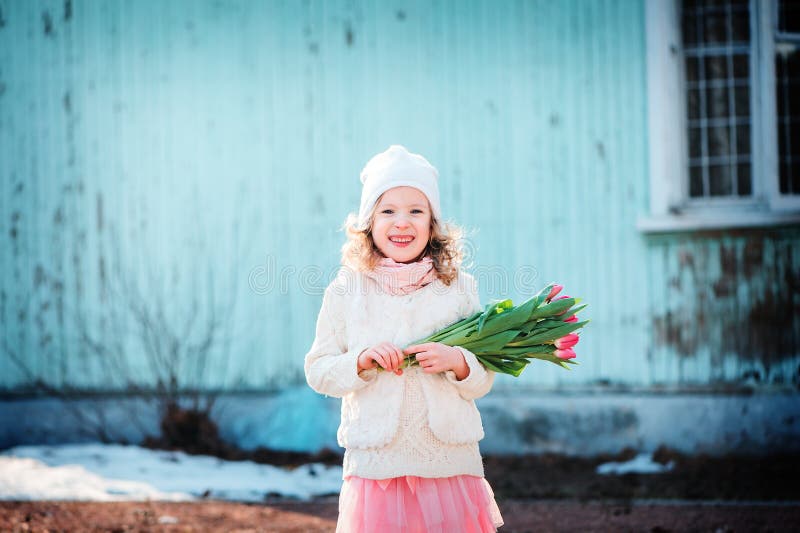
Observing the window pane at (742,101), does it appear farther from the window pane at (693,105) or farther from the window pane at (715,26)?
the window pane at (715,26)

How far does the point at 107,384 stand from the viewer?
740cm

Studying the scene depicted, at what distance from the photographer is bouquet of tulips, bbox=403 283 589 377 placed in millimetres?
2982

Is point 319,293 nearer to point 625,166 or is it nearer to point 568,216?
point 568,216

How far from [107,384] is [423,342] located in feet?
17.0

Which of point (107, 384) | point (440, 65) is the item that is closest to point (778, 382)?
point (440, 65)

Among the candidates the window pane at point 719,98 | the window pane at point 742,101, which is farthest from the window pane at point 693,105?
the window pane at point 742,101

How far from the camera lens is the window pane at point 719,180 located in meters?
7.04

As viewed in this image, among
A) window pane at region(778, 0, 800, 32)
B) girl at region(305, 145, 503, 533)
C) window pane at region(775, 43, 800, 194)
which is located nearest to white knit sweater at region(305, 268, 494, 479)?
girl at region(305, 145, 503, 533)

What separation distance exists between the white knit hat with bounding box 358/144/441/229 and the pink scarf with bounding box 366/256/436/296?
0.17 m

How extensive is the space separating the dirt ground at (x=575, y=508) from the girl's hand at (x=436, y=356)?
2.35 meters

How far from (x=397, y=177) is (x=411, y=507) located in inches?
43.7

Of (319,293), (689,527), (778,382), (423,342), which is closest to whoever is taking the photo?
(423,342)

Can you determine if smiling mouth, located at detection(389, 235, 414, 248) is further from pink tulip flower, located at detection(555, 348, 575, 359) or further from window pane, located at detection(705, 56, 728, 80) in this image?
window pane, located at detection(705, 56, 728, 80)

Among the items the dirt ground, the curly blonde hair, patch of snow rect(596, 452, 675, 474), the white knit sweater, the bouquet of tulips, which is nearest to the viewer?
the white knit sweater
